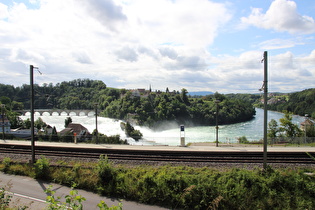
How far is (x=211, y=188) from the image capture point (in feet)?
24.6

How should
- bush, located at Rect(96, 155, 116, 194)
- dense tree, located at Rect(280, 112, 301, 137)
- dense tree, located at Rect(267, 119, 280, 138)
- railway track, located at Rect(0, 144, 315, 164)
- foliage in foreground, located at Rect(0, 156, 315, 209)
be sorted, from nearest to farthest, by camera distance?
foliage in foreground, located at Rect(0, 156, 315, 209)
bush, located at Rect(96, 155, 116, 194)
railway track, located at Rect(0, 144, 315, 164)
dense tree, located at Rect(280, 112, 301, 137)
dense tree, located at Rect(267, 119, 280, 138)

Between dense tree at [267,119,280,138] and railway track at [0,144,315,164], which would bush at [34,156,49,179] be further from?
dense tree at [267,119,280,138]

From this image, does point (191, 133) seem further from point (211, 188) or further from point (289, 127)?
point (211, 188)

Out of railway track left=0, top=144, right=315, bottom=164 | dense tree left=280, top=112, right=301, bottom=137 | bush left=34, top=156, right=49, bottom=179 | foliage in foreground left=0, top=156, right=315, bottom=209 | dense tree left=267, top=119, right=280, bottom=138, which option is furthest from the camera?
dense tree left=267, top=119, right=280, bottom=138

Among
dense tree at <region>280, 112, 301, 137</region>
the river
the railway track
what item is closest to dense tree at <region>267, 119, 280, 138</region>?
dense tree at <region>280, 112, 301, 137</region>

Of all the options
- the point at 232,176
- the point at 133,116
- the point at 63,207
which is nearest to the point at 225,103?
A: the point at 133,116

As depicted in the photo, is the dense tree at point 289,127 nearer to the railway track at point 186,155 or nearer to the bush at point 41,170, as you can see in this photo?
the railway track at point 186,155

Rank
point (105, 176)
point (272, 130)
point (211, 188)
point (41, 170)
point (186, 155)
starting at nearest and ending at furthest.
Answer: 1. point (211, 188)
2. point (105, 176)
3. point (41, 170)
4. point (186, 155)
5. point (272, 130)

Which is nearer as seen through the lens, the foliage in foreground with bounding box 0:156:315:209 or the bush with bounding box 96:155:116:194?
the foliage in foreground with bounding box 0:156:315:209

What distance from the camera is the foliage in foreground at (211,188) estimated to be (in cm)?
715

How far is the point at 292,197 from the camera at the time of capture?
24.2 feet

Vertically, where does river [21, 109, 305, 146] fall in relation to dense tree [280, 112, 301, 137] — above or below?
below

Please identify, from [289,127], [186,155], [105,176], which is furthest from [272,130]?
[105,176]

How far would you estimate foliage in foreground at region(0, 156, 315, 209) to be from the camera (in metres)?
7.15
